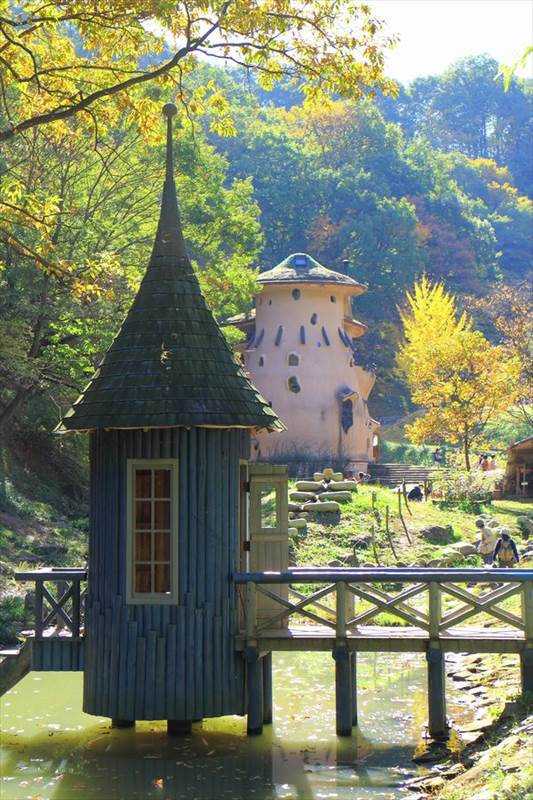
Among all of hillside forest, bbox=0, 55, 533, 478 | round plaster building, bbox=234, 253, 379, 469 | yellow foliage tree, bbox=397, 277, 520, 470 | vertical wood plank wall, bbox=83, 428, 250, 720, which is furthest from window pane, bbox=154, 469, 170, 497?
round plaster building, bbox=234, 253, 379, 469

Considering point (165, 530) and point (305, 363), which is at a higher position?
point (305, 363)

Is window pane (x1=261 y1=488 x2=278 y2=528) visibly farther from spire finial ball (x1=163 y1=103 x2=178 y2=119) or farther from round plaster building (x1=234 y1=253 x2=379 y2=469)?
spire finial ball (x1=163 y1=103 x2=178 y2=119)

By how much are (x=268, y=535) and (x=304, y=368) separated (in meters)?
33.3

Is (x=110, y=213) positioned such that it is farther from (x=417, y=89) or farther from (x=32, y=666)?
(x=417, y=89)

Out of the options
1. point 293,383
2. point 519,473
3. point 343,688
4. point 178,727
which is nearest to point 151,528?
point 178,727

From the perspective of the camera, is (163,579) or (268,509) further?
(268,509)

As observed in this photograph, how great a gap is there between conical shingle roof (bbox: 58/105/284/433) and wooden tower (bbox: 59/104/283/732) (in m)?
0.02

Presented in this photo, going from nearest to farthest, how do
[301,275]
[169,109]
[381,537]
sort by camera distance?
[169,109] < [381,537] < [301,275]

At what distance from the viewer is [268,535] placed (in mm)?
16328

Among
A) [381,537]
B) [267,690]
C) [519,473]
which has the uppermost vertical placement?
[519,473]

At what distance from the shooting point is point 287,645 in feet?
50.5

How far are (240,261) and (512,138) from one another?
76.0 metres

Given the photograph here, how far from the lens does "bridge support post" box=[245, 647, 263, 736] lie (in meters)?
15.2

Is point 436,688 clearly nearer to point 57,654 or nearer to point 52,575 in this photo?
point 57,654
